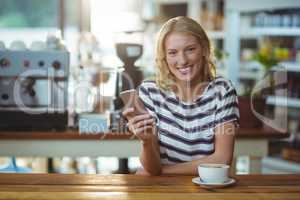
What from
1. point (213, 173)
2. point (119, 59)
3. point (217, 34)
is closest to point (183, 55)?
point (213, 173)

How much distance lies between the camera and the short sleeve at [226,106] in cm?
211

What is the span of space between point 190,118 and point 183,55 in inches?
9.2

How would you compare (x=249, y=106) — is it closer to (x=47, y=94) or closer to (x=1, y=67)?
(x=47, y=94)

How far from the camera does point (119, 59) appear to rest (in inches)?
134

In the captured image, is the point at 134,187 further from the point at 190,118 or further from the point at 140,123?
the point at 190,118

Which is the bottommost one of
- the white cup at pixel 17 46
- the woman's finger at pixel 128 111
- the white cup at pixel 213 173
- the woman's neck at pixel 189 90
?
the white cup at pixel 213 173

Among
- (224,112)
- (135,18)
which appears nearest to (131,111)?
(224,112)

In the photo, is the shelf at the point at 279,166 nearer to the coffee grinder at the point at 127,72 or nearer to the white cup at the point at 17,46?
the coffee grinder at the point at 127,72

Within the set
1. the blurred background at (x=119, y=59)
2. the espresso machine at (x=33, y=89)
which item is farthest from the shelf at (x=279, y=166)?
the espresso machine at (x=33, y=89)

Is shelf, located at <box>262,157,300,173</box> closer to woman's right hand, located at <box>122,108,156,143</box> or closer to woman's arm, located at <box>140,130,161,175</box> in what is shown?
woman's arm, located at <box>140,130,161,175</box>

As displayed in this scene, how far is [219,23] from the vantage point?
236 inches

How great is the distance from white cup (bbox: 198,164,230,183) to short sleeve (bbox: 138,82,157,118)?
49 cm

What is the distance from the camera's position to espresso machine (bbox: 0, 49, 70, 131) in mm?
3104

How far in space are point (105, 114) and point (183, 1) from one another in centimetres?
337
